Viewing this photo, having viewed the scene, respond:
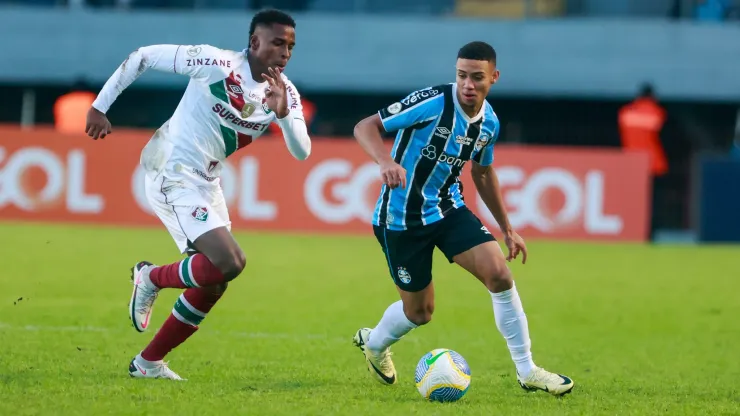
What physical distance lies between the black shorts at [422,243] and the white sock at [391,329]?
20 cm

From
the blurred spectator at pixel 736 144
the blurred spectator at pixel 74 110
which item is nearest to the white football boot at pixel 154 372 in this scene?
the blurred spectator at pixel 74 110

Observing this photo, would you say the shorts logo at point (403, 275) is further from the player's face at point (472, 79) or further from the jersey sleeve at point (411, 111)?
the player's face at point (472, 79)

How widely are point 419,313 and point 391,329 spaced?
8.8 inches

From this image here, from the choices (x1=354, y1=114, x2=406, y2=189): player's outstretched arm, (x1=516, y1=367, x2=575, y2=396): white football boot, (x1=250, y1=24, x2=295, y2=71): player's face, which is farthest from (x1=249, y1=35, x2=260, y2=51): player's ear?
(x1=516, y1=367, x2=575, y2=396): white football boot

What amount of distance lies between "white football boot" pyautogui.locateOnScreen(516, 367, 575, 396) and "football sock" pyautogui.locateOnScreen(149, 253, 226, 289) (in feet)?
5.41

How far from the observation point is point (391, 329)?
6.54 m

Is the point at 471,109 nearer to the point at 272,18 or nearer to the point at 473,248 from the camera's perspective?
the point at 473,248

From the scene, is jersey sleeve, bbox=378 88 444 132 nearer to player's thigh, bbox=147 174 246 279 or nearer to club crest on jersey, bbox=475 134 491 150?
club crest on jersey, bbox=475 134 491 150

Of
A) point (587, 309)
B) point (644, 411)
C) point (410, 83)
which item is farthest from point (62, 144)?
point (644, 411)

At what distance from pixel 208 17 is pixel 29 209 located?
21.5 ft

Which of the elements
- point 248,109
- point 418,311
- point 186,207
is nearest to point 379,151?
point 248,109

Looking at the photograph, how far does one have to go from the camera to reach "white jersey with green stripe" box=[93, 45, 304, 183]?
249 inches

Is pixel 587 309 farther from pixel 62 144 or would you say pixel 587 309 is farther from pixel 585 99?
pixel 585 99

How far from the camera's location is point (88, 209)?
17.4m
